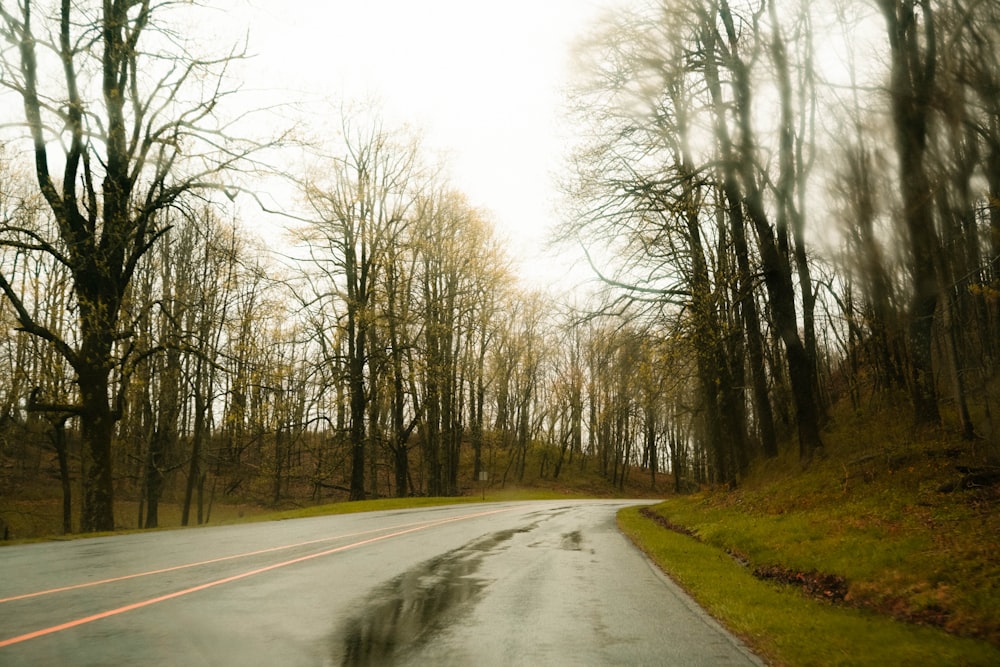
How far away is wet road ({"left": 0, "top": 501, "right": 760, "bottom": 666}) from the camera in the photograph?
5121 mm

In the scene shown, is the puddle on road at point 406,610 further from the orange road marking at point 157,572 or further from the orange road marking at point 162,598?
the orange road marking at point 157,572

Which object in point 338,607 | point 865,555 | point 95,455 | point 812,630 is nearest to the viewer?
point 812,630

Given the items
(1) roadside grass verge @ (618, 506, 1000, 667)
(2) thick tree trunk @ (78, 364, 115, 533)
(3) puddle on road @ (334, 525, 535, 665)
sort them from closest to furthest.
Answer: (3) puddle on road @ (334, 525, 535, 665) < (1) roadside grass verge @ (618, 506, 1000, 667) < (2) thick tree trunk @ (78, 364, 115, 533)

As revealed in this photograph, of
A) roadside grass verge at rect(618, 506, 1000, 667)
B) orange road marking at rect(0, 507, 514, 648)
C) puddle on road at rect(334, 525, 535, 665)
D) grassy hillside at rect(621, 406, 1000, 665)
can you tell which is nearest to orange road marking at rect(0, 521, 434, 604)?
orange road marking at rect(0, 507, 514, 648)

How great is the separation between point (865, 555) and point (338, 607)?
6.78m

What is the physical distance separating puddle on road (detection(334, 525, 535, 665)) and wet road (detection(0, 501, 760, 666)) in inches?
0.7

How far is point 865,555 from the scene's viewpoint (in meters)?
8.84

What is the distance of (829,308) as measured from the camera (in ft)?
62.0

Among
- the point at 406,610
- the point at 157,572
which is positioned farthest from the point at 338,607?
the point at 157,572

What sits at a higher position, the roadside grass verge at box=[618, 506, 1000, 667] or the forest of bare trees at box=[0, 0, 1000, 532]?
the forest of bare trees at box=[0, 0, 1000, 532]

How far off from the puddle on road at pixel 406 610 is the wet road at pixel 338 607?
18 mm

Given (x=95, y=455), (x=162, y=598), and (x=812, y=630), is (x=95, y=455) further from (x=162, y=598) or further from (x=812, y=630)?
(x=812, y=630)

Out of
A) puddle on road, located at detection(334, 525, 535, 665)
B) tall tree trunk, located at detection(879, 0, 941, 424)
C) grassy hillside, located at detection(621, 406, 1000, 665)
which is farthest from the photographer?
tall tree trunk, located at detection(879, 0, 941, 424)

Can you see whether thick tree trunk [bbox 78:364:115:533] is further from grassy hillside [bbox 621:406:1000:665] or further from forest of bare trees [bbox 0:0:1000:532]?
grassy hillside [bbox 621:406:1000:665]
